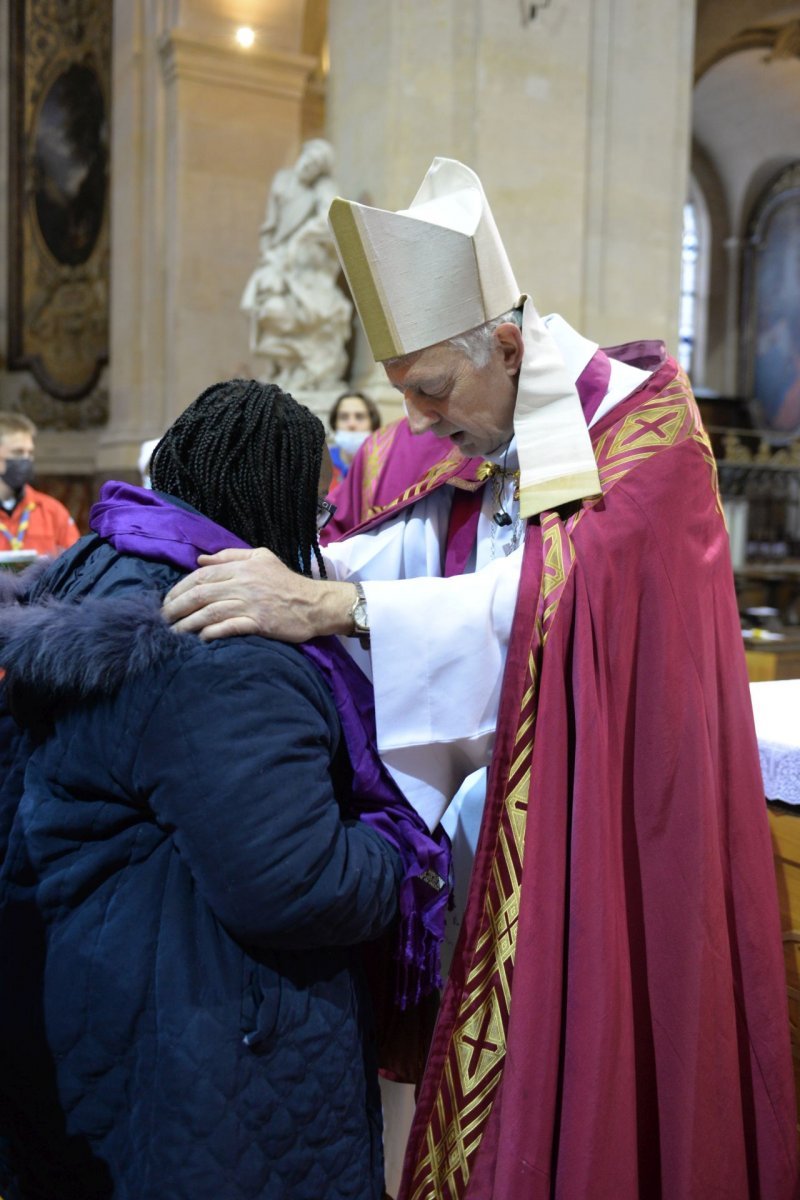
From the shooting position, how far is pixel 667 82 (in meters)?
6.34

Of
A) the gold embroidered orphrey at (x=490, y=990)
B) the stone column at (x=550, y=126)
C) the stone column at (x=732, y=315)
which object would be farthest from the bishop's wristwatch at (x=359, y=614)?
the stone column at (x=732, y=315)

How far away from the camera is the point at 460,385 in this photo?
1.88m

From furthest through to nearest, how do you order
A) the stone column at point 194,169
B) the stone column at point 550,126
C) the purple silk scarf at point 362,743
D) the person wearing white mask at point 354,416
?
1. the stone column at point 194,169
2. the stone column at point 550,126
3. the person wearing white mask at point 354,416
4. the purple silk scarf at point 362,743

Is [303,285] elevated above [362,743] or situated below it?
above

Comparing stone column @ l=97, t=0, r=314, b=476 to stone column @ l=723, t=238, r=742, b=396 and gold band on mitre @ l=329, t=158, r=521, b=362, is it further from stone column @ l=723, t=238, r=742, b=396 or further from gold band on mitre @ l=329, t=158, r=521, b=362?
stone column @ l=723, t=238, r=742, b=396

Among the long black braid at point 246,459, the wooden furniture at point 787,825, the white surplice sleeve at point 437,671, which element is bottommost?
the wooden furniture at point 787,825

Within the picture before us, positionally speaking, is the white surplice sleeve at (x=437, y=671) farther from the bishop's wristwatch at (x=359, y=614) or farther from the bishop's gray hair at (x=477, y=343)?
the bishop's gray hair at (x=477, y=343)

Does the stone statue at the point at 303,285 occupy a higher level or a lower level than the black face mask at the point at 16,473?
higher

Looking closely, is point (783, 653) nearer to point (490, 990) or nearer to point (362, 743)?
point (490, 990)

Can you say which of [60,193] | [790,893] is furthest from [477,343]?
[60,193]

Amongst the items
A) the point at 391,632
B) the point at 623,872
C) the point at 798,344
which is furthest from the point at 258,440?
the point at 798,344

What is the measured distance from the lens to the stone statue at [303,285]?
6160 mm

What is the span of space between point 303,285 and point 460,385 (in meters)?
4.63

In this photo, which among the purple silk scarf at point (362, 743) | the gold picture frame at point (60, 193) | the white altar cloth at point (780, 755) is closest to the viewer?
the purple silk scarf at point (362, 743)
